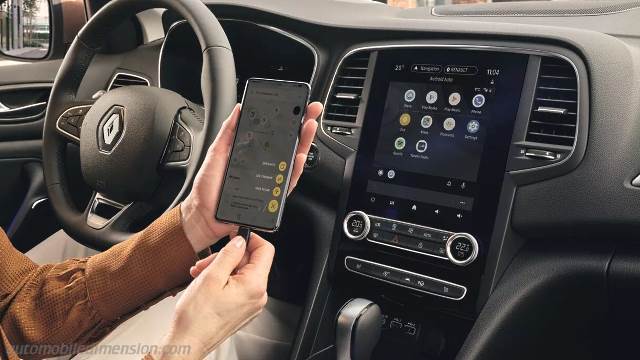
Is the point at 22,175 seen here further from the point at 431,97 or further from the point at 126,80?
the point at 431,97

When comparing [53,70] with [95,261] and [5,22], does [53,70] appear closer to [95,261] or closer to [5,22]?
[5,22]

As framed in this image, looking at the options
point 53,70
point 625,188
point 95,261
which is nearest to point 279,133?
point 95,261

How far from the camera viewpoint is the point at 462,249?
4.44 ft

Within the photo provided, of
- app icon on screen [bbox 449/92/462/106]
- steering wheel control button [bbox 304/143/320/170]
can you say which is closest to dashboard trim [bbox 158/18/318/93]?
steering wheel control button [bbox 304/143/320/170]

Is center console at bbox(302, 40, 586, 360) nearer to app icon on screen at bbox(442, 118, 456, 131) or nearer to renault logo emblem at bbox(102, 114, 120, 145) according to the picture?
app icon on screen at bbox(442, 118, 456, 131)

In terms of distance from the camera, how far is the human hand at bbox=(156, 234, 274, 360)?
85 cm

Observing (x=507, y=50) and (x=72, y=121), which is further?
(x=72, y=121)

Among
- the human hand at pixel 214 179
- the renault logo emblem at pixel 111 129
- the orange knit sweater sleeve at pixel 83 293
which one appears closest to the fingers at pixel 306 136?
the human hand at pixel 214 179

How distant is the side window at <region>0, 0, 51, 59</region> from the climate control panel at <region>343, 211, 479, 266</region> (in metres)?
1.35

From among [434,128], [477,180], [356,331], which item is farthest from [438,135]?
[356,331]

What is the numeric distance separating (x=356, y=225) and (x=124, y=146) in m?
0.52

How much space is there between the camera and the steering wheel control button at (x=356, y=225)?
1.48 m

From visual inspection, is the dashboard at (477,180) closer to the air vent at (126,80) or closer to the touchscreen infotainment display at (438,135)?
the touchscreen infotainment display at (438,135)

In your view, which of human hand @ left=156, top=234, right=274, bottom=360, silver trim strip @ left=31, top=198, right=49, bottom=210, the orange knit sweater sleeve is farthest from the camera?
silver trim strip @ left=31, top=198, right=49, bottom=210
